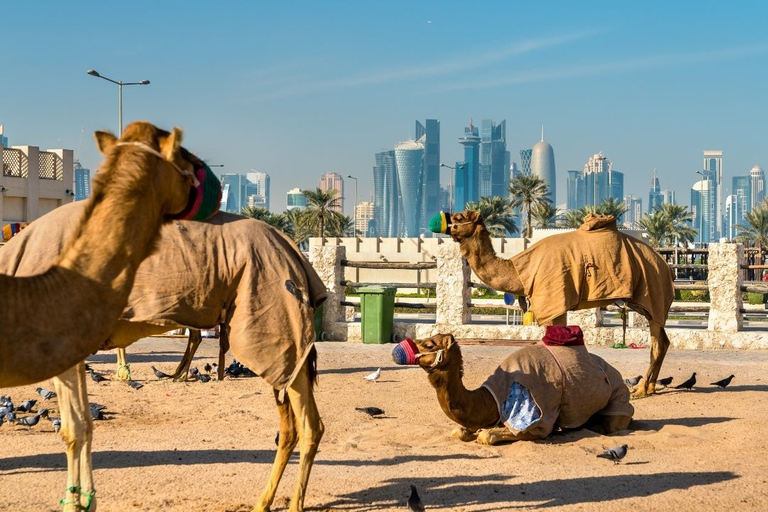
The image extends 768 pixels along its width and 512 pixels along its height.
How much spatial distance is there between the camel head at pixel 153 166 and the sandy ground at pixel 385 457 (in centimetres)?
335

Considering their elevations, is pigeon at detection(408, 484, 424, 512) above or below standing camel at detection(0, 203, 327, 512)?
below

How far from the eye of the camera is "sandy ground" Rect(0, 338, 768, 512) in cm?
717

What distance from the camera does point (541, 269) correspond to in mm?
10820

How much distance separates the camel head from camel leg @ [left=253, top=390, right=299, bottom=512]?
262 centimetres

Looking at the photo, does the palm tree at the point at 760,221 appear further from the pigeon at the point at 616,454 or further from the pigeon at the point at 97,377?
the pigeon at the point at 616,454

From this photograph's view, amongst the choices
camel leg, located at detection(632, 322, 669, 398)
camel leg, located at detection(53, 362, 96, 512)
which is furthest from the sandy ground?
camel leg, located at detection(53, 362, 96, 512)

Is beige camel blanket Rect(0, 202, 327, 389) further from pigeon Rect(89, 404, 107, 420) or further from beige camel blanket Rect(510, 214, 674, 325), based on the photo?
beige camel blanket Rect(510, 214, 674, 325)

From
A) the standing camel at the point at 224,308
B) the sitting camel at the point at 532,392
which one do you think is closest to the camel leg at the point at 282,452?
the standing camel at the point at 224,308

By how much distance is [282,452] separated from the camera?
21.0ft

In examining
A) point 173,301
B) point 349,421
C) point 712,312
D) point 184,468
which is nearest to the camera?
point 173,301

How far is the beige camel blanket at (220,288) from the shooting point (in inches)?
246

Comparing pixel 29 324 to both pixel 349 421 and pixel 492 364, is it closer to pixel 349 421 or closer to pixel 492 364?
pixel 349 421

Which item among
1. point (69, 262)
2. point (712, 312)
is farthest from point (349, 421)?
point (712, 312)

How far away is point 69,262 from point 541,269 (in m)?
7.72
